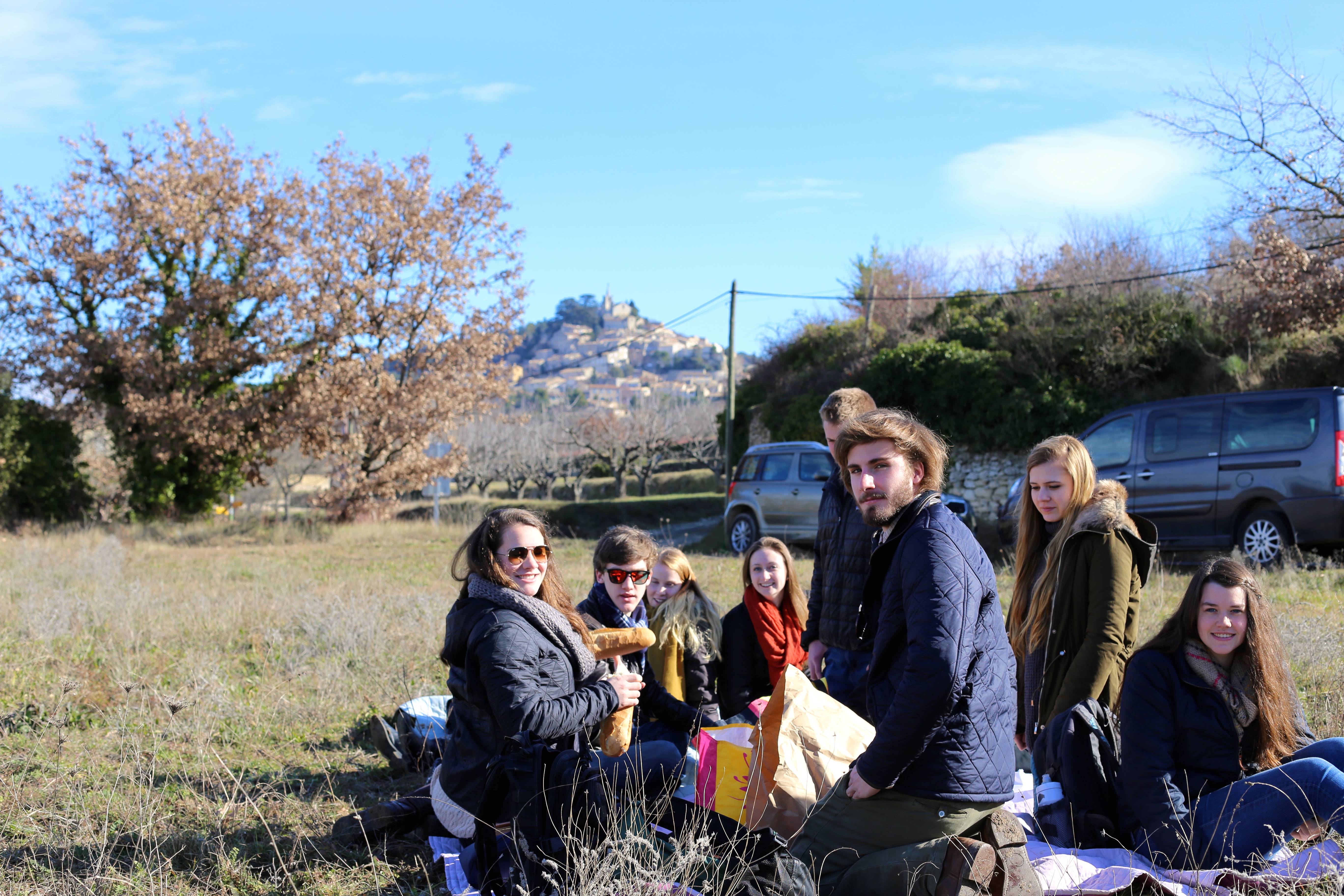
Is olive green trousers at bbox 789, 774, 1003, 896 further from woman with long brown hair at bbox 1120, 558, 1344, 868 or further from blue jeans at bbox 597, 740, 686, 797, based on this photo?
woman with long brown hair at bbox 1120, 558, 1344, 868

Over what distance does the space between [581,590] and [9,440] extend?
16.2 meters

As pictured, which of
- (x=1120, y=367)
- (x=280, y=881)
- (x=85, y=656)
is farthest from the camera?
(x=1120, y=367)

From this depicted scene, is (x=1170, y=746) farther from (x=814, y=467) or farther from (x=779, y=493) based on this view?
(x=779, y=493)

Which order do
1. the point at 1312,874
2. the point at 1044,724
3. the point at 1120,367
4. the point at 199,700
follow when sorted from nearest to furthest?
the point at 1312,874 → the point at 1044,724 → the point at 199,700 → the point at 1120,367

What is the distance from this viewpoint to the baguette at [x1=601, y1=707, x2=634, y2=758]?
3.45 m

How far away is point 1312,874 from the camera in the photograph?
3.12 metres

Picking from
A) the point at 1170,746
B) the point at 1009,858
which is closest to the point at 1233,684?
the point at 1170,746

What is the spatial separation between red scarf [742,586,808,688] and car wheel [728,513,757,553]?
10449mm

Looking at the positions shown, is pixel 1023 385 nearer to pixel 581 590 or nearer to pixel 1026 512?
pixel 581 590

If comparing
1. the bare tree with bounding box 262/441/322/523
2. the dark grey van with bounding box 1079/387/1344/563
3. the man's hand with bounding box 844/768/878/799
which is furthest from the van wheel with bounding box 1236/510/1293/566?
the bare tree with bounding box 262/441/322/523

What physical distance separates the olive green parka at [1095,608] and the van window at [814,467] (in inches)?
404

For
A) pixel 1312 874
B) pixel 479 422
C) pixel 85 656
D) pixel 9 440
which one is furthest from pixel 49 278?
pixel 479 422

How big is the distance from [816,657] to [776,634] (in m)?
0.42

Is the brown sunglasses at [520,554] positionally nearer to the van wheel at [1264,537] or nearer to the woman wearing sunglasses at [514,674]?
the woman wearing sunglasses at [514,674]
